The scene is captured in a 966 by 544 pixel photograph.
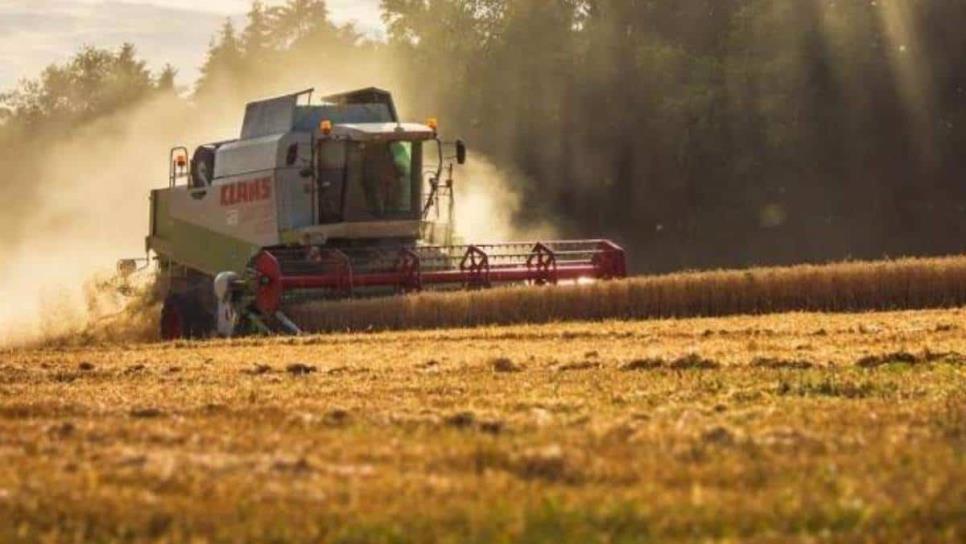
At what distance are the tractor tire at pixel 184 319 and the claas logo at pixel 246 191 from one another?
72.5 inches

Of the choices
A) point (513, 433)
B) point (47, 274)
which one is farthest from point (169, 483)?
point (47, 274)

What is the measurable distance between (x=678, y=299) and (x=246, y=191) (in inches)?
275

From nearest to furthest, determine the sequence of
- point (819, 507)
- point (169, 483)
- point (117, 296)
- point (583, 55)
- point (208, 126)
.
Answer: point (819, 507), point (169, 483), point (117, 296), point (208, 126), point (583, 55)

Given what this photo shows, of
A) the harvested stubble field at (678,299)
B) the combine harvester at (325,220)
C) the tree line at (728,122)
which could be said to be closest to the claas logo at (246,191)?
the combine harvester at (325,220)

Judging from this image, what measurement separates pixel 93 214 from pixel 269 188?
13.7 meters

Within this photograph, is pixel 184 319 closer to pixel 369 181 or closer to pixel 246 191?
pixel 246 191

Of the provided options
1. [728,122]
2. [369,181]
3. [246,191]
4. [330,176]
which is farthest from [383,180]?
[728,122]

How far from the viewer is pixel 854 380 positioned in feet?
39.0

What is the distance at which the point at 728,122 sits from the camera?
181ft

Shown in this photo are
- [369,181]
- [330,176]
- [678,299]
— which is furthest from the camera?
[369,181]

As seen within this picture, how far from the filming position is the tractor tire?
2659 cm

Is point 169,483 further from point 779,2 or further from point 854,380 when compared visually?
point 779,2

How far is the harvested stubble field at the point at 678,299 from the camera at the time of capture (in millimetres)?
24766

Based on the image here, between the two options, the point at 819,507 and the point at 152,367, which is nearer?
the point at 819,507
